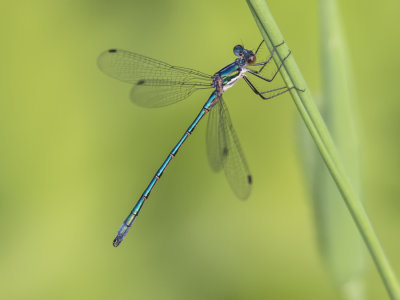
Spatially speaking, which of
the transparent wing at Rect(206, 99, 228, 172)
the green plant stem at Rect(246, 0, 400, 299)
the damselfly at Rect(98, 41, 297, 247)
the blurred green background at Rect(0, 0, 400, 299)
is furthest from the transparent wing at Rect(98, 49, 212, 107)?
the green plant stem at Rect(246, 0, 400, 299)

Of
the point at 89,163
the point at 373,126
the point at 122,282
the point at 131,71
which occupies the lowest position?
the point at 122,282

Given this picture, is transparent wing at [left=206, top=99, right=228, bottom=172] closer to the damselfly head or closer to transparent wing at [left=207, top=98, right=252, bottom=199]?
transparent wing at [left=207, top=98, right=252, bottom=199]

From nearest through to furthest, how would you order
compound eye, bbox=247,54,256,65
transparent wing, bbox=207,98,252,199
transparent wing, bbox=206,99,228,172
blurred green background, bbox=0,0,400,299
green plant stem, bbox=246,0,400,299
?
green plant stem, bbox=246,0,400,299 → compound eye, bbox=247,54,256,65 → transparent wing, bbox=207,98,252,199 → transparent wing, bbox=206,99,228,172 → blurred green background, bbox=0,0,400,299

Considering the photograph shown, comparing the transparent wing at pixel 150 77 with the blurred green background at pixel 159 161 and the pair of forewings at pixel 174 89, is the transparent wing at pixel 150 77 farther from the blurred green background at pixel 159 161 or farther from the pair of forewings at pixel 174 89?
the blurred green background at pixel 159 161

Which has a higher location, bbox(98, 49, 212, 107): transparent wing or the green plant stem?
bbox(98, 49, 212, 107): transparent wing

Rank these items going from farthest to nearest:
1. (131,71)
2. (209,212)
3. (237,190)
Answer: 1. (209,212)
2. (131,71)
3. (237,190)

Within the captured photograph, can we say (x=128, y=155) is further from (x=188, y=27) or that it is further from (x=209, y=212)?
(x=188, y=27)

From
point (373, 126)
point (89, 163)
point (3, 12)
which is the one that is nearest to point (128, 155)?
point (89, 163)
